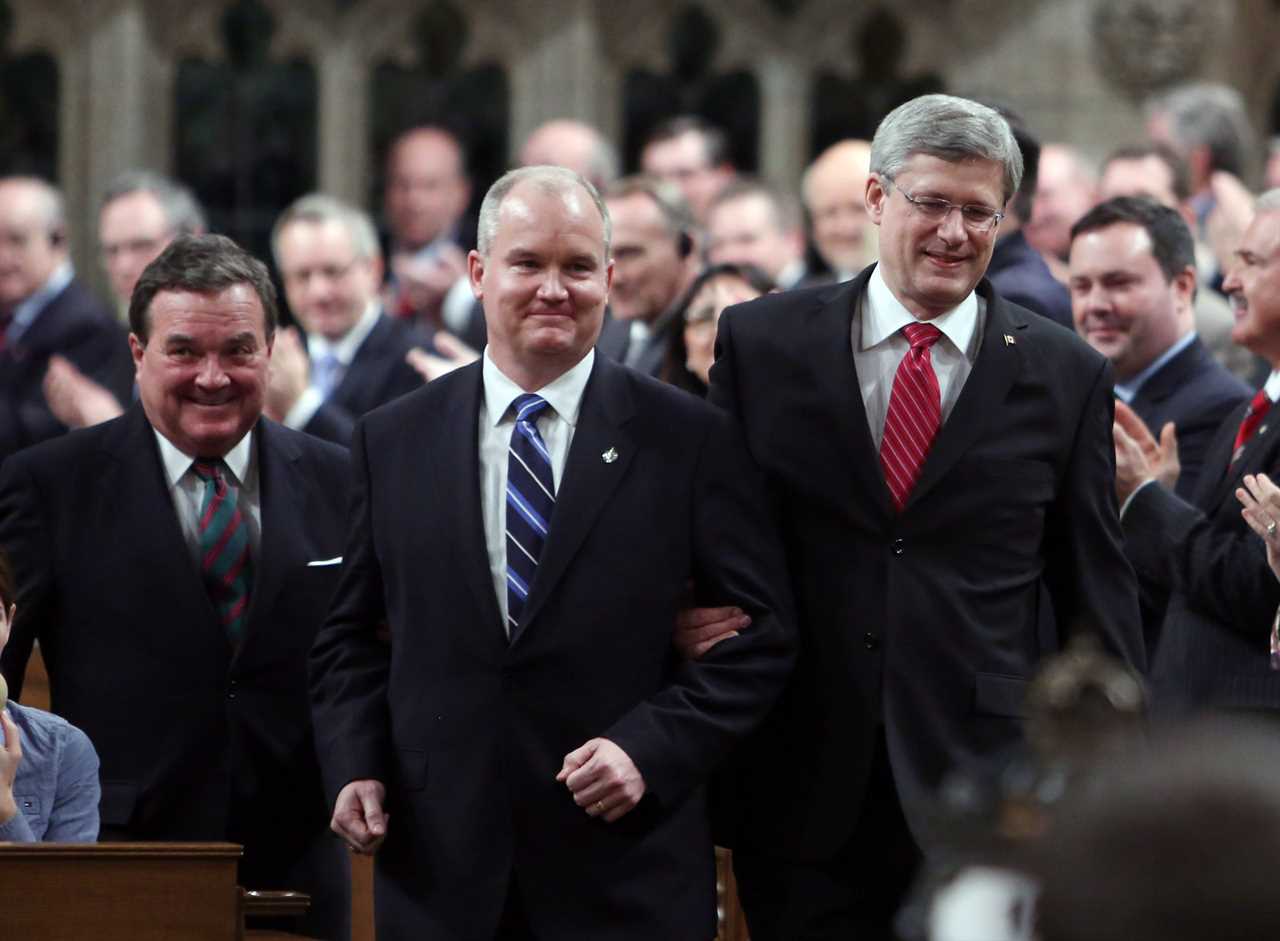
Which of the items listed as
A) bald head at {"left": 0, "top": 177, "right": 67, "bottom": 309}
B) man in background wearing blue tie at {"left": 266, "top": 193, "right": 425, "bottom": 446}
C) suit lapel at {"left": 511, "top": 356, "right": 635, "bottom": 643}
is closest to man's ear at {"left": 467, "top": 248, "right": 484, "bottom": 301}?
suit lapel at {"left": 511, "top": 356, "right": 635, "bottom": 643}

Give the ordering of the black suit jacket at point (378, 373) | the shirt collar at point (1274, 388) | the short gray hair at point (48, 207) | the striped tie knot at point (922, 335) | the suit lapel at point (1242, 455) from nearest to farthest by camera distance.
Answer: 1. the striped tie knot at point (922, 335)
2. the suit lapel at point (1242, 455)
3. the shirt collar at point (1274, 388)
4. the black suit jacket at point (378, 373)
5. the short gray hair at point (48, 207)

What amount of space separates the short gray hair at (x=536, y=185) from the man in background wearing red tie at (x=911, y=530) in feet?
1.36

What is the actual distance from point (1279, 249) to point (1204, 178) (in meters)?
3.58

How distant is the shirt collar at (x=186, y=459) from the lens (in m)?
5.10

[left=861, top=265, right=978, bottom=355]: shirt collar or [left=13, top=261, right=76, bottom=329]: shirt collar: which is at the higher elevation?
[left=13, top=261, right=76, bottom=329]: shirt collar

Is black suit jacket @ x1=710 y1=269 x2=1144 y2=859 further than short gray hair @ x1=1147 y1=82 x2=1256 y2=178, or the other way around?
short gray hair @ x1=1147 y1=82 x2=1256 y2=178

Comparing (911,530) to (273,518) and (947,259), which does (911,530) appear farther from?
(273,518)

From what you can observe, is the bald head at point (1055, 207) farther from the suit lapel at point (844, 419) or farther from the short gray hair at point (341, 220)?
the suit lapel at point (844, 419)

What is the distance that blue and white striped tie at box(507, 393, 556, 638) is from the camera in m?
4.17

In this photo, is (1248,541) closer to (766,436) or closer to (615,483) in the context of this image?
(766,436)

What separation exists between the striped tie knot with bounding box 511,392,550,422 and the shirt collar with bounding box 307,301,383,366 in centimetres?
407

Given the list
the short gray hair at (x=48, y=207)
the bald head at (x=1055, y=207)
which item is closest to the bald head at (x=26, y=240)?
the short gray hair at (x=48, y=207)

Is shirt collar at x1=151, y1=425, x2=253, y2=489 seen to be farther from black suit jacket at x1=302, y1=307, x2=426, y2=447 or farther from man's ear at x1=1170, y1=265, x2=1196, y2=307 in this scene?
man's ear at x1=1170, y1=265, x2=1196, y2=307

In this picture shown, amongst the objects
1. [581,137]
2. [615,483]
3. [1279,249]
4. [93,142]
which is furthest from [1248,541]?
[93,142]
